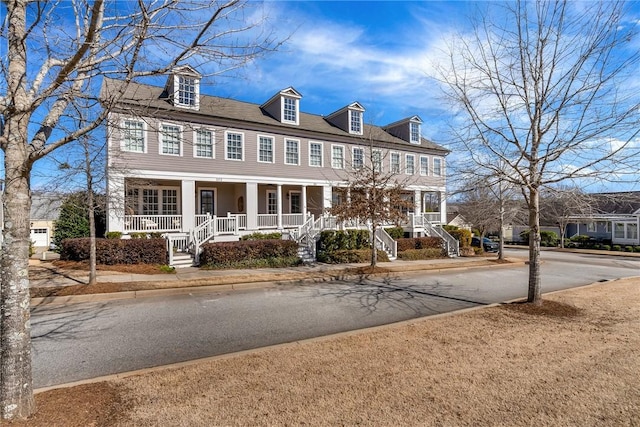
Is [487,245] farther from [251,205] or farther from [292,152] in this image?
[251,205]

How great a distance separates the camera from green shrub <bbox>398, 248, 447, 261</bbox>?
1861cm

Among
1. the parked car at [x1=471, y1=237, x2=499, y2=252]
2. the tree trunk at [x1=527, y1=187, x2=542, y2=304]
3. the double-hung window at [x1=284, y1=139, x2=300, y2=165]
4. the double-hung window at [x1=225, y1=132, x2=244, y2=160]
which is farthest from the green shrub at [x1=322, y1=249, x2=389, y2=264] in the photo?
the parked car at [x1=471, y1=237, x2=499, y2=252]

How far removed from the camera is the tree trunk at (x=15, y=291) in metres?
3.08

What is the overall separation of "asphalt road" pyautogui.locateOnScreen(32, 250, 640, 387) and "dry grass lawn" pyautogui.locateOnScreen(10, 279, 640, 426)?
902 millimetres

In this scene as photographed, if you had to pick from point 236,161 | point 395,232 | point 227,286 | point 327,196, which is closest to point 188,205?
point 236,161

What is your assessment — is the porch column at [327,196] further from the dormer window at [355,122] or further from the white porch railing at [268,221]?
the dormer window at [355,122]

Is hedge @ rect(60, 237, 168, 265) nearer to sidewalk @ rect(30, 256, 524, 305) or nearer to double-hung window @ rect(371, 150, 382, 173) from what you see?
sidewalk @ rect(30, 256, 524, 305)

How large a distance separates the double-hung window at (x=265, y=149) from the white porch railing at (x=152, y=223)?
5708 millimetres

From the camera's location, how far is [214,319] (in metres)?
7.06

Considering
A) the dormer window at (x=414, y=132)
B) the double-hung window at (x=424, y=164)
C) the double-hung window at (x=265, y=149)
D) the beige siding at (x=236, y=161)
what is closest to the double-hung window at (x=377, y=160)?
the beige siding at (x=236, y=161)

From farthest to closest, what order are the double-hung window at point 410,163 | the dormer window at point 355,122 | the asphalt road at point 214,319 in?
the double-hung window at point 410,163, the dormer window at point 355,122, the asphalt road at point 214,319

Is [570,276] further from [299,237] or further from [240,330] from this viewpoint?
[240,330]

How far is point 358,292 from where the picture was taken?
10125 millimetres

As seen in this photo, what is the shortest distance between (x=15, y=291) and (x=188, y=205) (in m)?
14.3
